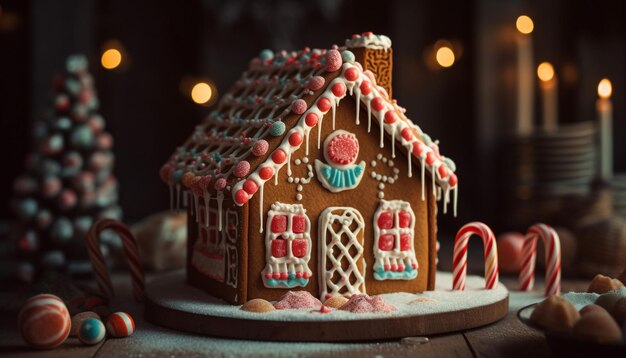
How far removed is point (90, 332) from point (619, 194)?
4.75m

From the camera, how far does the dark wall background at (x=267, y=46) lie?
838 centimetres

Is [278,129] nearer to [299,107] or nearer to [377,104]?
[299,107]

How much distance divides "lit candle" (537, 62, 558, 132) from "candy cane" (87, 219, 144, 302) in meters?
4.33

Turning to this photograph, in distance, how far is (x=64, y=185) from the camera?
6.56 m

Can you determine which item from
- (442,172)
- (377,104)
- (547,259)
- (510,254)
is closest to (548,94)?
(510,254)

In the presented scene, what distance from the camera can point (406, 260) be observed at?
4.71m

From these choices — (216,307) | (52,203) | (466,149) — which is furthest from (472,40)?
(216,307)

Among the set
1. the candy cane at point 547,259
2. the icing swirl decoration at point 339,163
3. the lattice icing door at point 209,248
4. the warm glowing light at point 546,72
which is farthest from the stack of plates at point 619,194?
the lattice icing door at point 209,248

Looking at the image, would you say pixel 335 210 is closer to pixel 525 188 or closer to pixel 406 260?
pixel 406 260

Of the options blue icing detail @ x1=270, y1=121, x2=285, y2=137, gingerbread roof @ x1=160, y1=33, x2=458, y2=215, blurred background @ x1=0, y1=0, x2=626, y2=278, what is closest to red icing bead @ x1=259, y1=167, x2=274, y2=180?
gingerbread roof @ x1=160, y1=33, x2=458, y2=215

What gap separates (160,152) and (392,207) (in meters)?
5.11

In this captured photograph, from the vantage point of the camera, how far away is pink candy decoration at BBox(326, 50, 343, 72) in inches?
177

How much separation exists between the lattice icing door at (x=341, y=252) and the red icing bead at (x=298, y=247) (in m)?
0.09

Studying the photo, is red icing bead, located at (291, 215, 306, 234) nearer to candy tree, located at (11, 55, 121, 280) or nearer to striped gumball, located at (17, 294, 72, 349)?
striped gumball, located at (17, 294, 72, 349)
